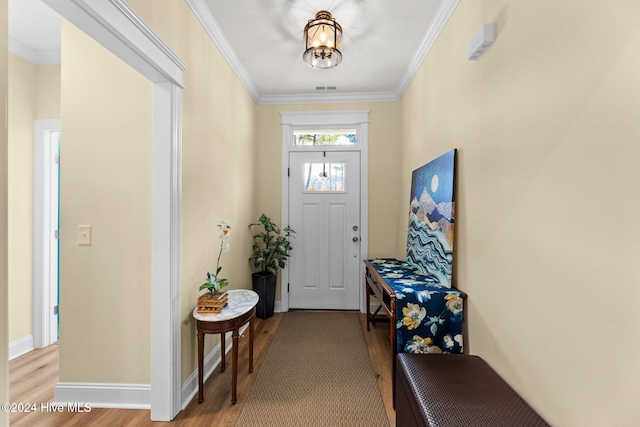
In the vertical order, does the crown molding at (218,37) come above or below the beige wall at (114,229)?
above

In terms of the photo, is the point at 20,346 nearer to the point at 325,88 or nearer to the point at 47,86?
the point at 47,86

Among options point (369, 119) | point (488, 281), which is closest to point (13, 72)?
point (369, 119)

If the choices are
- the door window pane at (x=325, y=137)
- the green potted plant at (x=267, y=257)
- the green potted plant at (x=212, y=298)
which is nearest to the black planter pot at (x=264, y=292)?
the green potted plant at (x=267, y=257)

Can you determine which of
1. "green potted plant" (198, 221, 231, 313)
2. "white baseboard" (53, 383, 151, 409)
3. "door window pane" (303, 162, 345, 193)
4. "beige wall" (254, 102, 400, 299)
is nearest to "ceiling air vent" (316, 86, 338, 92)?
"beige wall" (254, 102, 400, 299)

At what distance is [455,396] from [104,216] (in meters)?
2.18

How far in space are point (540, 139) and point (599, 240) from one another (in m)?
0.46

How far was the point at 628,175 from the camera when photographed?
795 millimetres

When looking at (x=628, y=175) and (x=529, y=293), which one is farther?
(x=529, y=293)

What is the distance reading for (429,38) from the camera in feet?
7.66

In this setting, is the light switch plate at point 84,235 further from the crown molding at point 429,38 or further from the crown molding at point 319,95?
the crown molding at point 429,38

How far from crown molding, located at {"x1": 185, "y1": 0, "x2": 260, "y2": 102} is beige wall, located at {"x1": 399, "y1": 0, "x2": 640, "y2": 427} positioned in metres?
1.77

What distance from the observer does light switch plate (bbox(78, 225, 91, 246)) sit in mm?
1830

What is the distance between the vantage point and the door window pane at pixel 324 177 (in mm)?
3641

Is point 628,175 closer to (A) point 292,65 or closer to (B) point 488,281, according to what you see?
(B) point 488,281
